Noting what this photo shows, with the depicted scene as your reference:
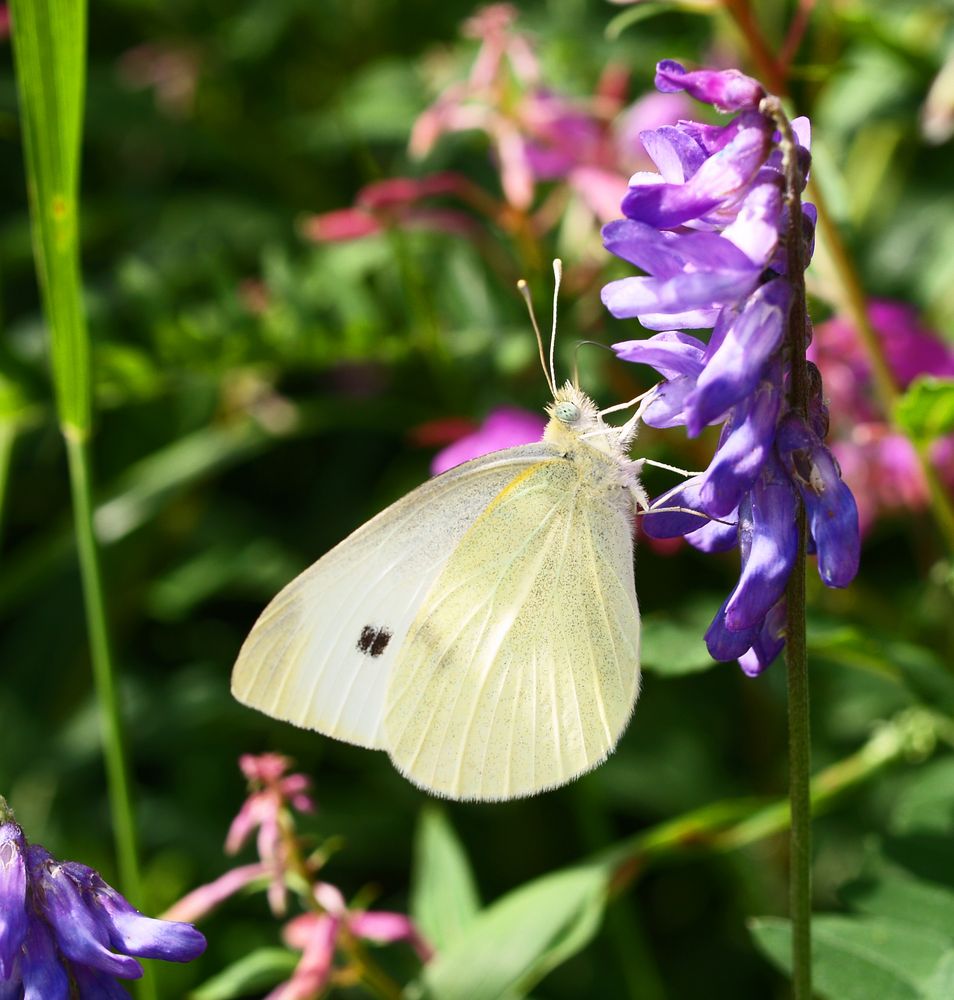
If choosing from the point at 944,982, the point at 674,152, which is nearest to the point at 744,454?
the point at 674,152

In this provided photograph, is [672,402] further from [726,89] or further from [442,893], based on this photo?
[442,893]

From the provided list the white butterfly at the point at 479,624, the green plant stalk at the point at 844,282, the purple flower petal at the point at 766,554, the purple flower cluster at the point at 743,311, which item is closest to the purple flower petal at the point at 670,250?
the purple flower cluster at the point at 743,311

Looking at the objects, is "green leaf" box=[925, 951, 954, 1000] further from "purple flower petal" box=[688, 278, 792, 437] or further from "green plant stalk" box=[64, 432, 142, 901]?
"green plant stalk" box=[64, 432, 142, 901]

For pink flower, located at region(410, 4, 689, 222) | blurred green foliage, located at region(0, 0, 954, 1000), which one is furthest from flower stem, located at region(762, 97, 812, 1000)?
pink flower, located at region(410, 4, 689, 222)

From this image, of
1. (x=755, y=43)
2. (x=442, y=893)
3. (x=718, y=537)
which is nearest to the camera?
(x=718, y=537)

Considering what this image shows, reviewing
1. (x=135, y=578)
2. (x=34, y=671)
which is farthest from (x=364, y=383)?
(x=34, y=671)

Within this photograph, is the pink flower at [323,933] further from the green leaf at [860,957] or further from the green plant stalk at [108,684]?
the green leaf at [860,957]

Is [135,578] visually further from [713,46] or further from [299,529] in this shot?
[713,46]
